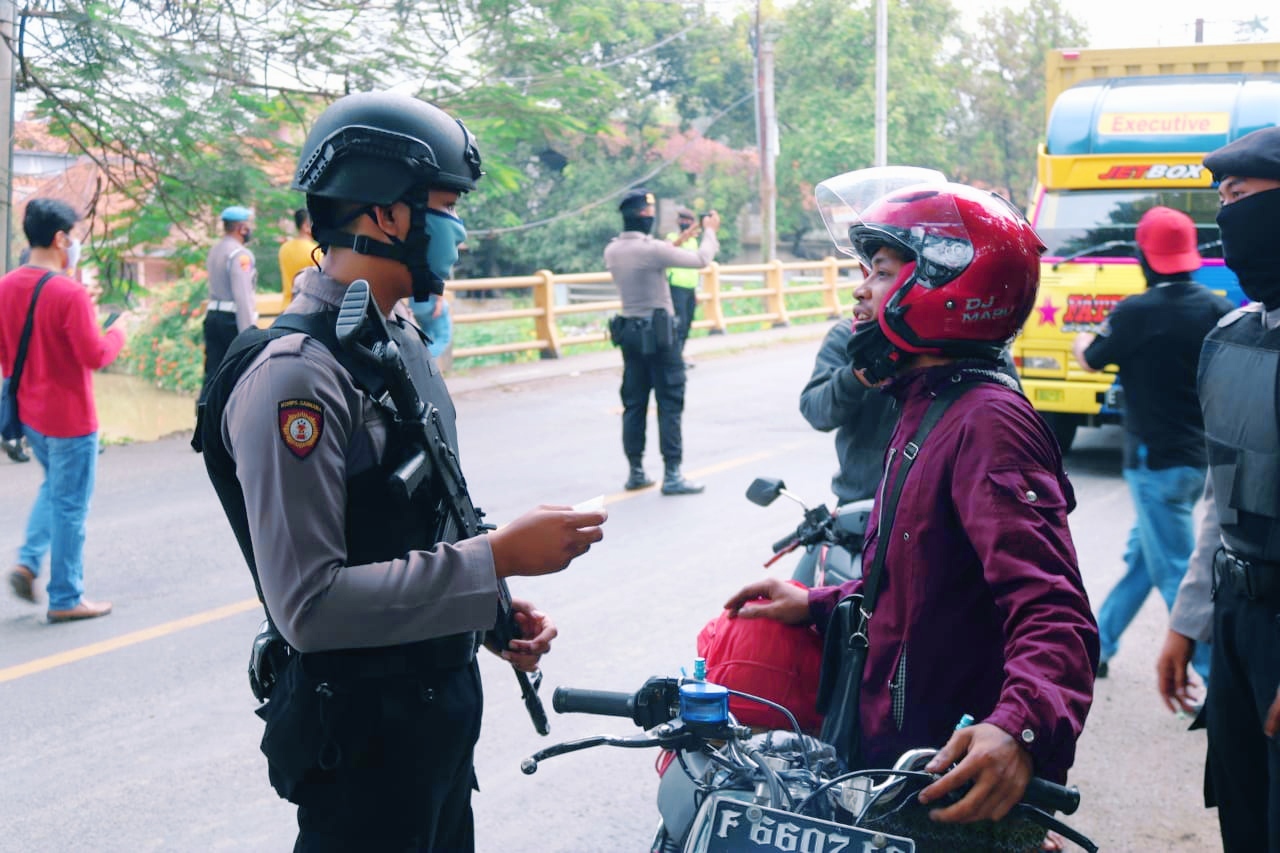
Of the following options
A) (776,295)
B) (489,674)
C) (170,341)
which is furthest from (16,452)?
(776,295)

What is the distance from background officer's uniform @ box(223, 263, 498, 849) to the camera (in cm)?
212

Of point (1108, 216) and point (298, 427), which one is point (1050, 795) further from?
point (1108, 216)

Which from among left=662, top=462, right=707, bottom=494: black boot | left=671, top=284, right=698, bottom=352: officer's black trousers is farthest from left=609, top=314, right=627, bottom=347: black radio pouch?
left=671, top=284, right=698, bottom=352: officer's black trousers

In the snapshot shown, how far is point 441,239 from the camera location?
8.14 feet

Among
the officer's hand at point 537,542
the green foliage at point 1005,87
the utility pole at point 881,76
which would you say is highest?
the green foliage at point 1005,87

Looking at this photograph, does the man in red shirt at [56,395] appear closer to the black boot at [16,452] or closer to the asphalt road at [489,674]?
the asphalt road at [489,674]

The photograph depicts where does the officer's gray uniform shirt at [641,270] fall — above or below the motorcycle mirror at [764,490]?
above

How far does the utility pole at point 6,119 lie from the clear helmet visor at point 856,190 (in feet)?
32.0

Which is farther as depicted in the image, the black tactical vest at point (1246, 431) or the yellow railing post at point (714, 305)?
the yellow railing post at point (714, 305)

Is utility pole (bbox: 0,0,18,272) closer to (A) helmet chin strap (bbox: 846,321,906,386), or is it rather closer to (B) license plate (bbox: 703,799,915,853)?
(A) helmet chin strap (bbox: 846,321,906,386)

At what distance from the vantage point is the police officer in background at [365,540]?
2127 mm

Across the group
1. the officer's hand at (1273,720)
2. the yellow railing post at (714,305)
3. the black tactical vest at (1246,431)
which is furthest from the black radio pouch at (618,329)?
the yellow railing post at (714,305)

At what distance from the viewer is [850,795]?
6.44ft

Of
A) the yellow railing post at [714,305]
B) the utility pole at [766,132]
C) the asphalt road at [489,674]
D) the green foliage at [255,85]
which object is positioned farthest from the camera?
the utility pole at [766,132]
